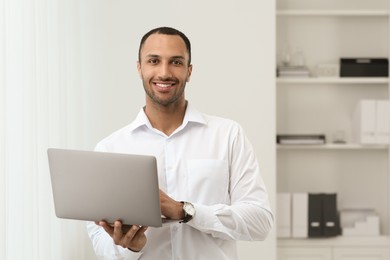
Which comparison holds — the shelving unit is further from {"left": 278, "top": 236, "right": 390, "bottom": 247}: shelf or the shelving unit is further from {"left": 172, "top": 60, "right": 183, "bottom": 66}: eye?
{"left": 172, "top": 60, "right": 183, "bottom": 66}: eye

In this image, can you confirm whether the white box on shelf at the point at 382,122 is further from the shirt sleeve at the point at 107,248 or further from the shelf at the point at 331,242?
the shirt sleeve at the point at 107,248

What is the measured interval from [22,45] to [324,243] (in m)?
2.60

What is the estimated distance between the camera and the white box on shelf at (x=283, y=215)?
477 cm

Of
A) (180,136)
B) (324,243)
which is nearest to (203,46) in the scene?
(324,243)

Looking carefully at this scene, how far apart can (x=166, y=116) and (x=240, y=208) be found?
0.38 meters

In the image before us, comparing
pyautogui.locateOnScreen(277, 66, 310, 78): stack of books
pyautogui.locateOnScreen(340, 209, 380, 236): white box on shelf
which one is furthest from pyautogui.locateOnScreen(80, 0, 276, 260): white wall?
pyautogui.locateOnScreen(340, 209, 380, 236): white box on shelf

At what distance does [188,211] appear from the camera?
7.14ft

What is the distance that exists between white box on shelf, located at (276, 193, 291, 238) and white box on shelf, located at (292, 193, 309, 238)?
31 mm

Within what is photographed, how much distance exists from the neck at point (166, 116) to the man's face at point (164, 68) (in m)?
0.03

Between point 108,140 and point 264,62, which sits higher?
point 264,62

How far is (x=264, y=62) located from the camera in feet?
14.6

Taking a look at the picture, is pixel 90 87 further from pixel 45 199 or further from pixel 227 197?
pixel 227 197

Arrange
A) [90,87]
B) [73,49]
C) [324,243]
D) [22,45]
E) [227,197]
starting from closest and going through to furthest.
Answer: [227,197] < [22,45] < [73,49] < [90,87] < [324,243]

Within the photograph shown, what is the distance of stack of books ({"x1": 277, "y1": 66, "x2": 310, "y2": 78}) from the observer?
4867 mm
